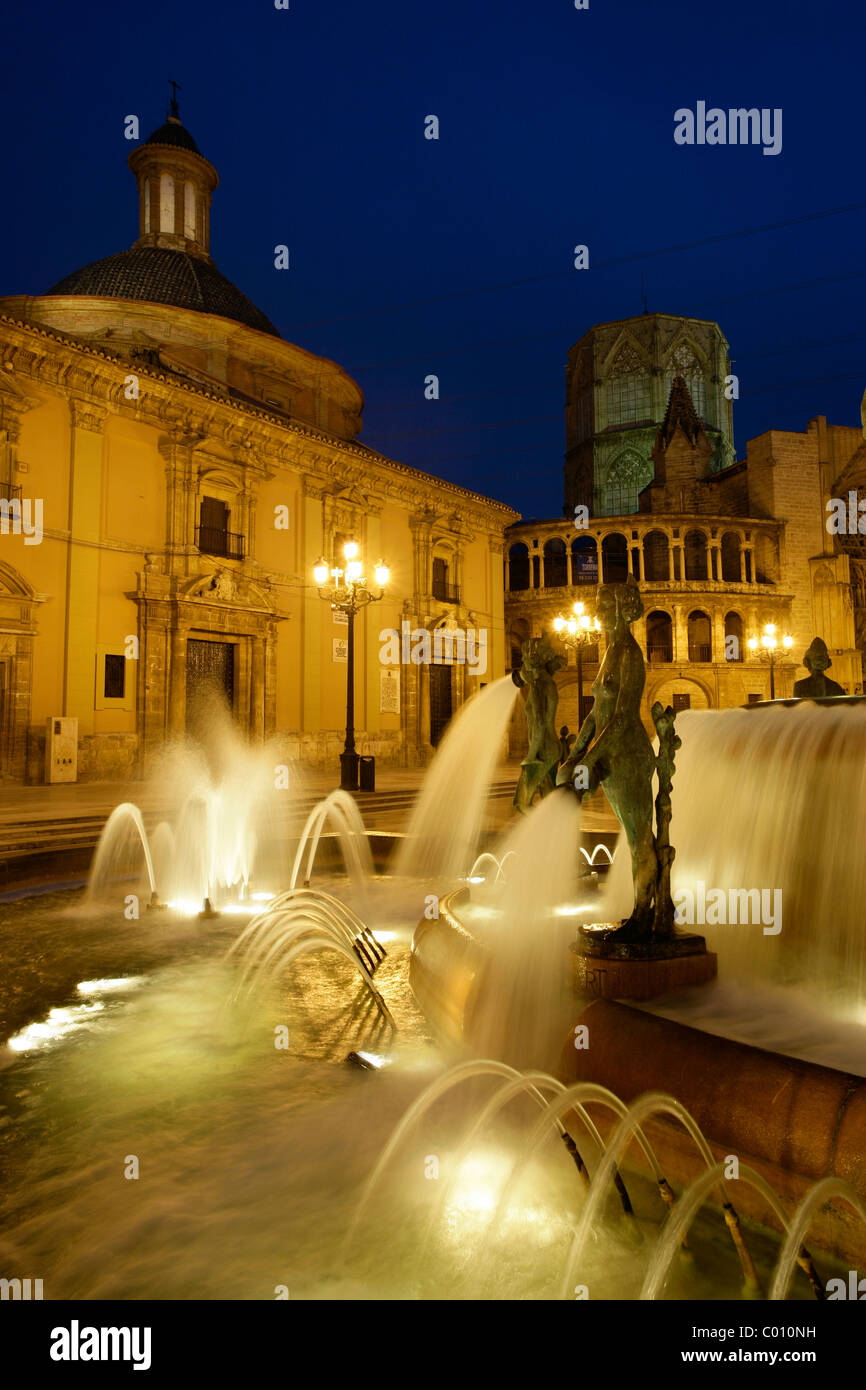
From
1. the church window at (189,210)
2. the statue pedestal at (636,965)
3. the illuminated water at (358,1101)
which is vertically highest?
the church window at (189,210)

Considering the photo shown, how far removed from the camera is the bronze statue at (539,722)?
21.3 ft

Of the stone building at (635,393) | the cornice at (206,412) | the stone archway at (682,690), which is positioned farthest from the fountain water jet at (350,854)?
the stone building at (635,393)

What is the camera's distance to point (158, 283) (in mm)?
26828

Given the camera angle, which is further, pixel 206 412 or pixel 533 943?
pixel 206 412

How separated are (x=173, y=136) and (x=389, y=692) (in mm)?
22983

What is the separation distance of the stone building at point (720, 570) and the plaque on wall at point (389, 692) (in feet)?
30.7

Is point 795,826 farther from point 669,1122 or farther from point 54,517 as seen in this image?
point 54,517

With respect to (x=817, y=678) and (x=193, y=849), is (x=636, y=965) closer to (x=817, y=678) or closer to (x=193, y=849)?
(x=817, y=678)

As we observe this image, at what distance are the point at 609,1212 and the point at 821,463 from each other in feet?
131

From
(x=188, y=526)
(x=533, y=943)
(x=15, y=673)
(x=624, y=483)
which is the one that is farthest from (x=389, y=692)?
(x=624, y=483)

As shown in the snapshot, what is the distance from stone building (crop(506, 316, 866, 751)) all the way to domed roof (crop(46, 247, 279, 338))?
54.1 ft

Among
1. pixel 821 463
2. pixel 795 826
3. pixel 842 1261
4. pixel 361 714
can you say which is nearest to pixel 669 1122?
pixel 842 1261

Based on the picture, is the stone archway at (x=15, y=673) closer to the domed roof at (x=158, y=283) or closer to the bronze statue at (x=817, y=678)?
the domed roof at (x=158, y=283)

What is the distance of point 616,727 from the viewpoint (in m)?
4.17
